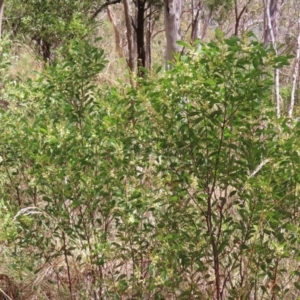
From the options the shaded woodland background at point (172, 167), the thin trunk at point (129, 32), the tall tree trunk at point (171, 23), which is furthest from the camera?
the thin trunk at point (129, 32)

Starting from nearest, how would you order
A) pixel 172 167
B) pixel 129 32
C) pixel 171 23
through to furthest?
pixel 172 167 < pixel 171 23 < pixel 129 32

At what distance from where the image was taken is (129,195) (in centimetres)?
238

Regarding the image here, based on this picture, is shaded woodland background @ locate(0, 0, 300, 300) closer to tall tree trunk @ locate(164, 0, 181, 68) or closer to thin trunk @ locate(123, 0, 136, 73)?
tall tree trunk @ locate(164, 0, 181, 68)

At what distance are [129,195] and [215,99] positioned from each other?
2.07 ft

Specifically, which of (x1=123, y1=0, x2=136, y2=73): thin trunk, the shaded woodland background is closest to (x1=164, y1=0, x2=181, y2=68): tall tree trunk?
the shaded woodland background

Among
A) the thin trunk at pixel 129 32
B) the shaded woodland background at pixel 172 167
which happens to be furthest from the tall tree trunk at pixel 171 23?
the thin trunk at pixel 129 32

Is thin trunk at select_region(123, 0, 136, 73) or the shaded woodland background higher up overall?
thin trunk at select_region(123, 0, 136, 73)

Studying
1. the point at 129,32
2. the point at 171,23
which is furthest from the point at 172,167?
the point at 129,32

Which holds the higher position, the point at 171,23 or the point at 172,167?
the point at 171,23

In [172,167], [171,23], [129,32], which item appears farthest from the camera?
[129,32]

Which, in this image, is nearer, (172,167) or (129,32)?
(172,167)

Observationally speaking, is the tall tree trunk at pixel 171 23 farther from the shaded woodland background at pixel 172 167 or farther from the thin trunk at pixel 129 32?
the thin trunk at pixel 129 32

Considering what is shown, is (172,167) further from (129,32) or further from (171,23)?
(129,32)

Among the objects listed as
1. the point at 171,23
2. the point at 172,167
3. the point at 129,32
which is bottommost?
the point at 172,167
